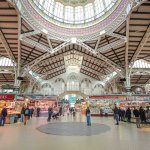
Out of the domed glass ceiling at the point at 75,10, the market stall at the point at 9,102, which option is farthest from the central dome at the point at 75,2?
the market stall at the point at 9,102

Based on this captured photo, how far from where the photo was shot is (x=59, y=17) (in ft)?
85.6

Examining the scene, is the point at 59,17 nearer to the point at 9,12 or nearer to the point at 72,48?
the point at 72,48

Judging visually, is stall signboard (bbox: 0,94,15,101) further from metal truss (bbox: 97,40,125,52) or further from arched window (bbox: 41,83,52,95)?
arched window (bbox: 41,83,52,95)

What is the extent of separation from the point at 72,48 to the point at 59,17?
20.0ft

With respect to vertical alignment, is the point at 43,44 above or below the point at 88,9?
below

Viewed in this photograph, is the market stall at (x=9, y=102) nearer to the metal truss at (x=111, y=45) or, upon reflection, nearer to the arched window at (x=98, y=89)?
the metal truss at (x=111, y=45)

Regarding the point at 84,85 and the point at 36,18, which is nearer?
the point at 36,18

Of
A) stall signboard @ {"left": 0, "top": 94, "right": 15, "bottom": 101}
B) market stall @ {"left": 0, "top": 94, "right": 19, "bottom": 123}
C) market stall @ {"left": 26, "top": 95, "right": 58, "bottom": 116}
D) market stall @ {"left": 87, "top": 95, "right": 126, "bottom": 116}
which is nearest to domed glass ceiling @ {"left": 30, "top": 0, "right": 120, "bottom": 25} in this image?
market stall @ {"left": 87, "top": 95, "right": 126, "bottom": 116}

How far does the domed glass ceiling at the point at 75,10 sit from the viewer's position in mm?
24016

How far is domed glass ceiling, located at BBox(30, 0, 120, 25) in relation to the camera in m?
24.0

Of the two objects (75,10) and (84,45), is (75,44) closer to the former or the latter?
(84,45)

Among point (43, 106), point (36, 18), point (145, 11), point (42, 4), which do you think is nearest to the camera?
point (145, 11)

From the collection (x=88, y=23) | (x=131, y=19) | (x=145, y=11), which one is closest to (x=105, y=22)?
(x=88, y=23)

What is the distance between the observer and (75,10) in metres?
28.4
